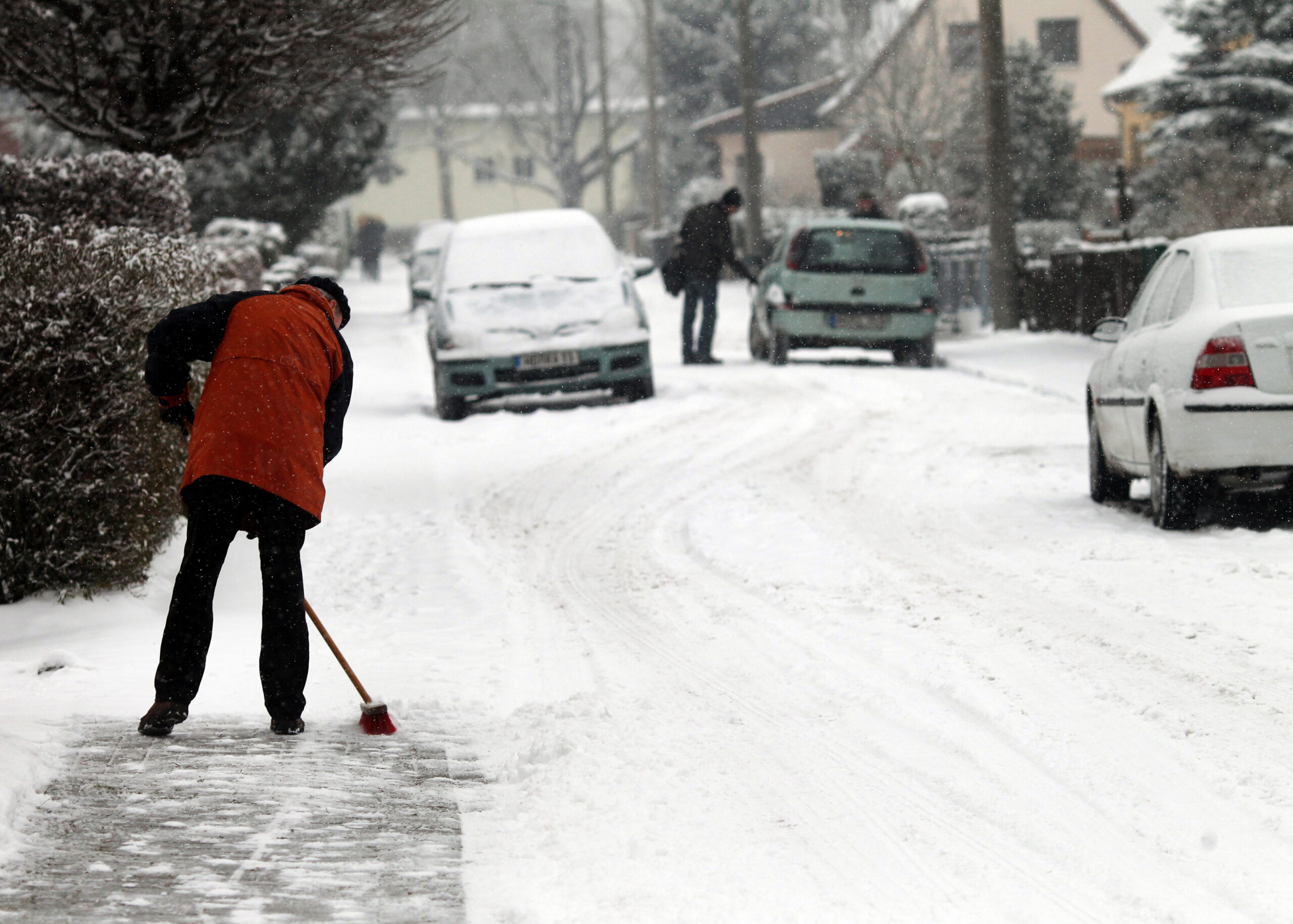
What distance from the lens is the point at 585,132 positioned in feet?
300

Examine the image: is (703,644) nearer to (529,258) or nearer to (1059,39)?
(529,258)

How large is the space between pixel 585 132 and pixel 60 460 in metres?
85.5

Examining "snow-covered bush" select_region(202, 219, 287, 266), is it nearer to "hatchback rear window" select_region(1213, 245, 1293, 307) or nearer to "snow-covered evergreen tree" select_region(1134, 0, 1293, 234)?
"snow-covered evergreen tree" select_region(1134, 0, 1293, 234)

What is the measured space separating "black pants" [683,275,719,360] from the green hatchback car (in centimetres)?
61

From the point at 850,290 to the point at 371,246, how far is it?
36.4 meters

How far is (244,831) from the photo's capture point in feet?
15.7

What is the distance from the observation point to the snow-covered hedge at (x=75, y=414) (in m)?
7.29

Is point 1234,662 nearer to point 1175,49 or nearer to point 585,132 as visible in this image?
point 1175,49

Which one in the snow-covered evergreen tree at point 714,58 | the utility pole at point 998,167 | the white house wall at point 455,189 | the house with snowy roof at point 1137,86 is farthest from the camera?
the white house wall at point 455,189

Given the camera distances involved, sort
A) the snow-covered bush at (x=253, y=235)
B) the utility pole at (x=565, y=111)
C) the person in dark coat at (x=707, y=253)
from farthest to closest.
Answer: the utility pole at (x=565, y=111) → the snow-covered bush at (x=253, y=235) → the person in dark coat at (x=707, y=253)

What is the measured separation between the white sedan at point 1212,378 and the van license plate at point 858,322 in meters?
9.87

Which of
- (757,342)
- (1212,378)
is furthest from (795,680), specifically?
(757,342)

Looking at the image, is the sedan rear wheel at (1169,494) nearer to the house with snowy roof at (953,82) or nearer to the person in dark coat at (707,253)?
the person in dark coat at (707,253)

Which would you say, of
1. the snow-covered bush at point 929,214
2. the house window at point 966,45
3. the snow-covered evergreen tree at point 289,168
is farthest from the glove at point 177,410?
the house window at point 966,45
